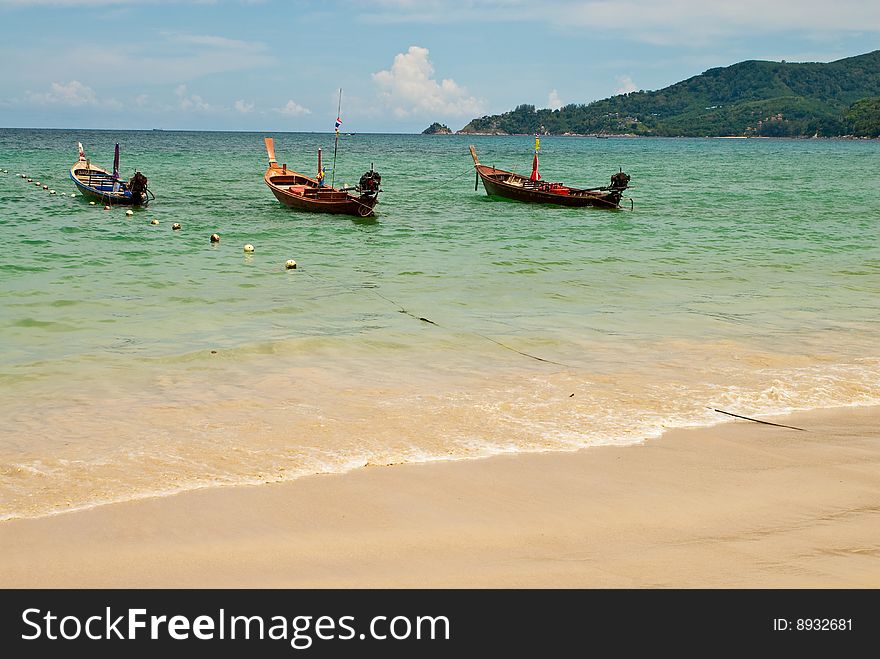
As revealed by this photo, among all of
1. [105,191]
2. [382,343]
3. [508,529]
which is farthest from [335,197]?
[508,529]

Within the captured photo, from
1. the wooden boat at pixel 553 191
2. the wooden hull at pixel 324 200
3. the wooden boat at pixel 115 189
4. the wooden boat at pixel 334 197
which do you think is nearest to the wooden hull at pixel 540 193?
the wooden boat at pixel 553 191

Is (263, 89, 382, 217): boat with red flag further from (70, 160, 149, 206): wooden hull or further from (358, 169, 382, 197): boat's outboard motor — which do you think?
(70, 160, 149, 206): wooden hull

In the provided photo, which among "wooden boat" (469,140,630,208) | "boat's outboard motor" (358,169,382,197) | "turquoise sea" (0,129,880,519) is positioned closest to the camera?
"turquoise sea" (0,129,880,519)

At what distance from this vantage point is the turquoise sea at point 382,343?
6723mm

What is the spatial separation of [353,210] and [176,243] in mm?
7859

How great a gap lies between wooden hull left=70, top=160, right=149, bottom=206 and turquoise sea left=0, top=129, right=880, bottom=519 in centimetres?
445

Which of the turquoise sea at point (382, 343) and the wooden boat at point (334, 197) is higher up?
the wooden boat at point (334, 197)

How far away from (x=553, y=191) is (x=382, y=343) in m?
24.9

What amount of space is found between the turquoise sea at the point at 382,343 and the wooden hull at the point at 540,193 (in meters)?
7.51

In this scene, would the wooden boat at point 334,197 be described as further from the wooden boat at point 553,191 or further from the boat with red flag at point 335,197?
the wooden boat at point 553,191

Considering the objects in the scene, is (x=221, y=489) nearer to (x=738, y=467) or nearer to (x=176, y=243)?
(x=738, y=467)

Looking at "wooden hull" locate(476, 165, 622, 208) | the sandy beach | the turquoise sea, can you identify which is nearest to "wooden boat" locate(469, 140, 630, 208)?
"wooden hull" locate(476, 165, 622, 208)

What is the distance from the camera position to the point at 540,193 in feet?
111

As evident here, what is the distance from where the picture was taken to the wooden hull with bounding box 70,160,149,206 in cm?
2984
